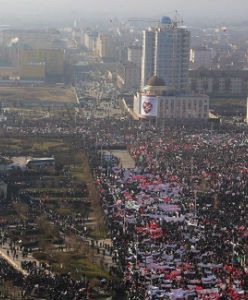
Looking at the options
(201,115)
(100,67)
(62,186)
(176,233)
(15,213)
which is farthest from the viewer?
(100,67)

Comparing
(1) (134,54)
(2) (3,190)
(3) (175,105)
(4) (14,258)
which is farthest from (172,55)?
(4) (14,258)

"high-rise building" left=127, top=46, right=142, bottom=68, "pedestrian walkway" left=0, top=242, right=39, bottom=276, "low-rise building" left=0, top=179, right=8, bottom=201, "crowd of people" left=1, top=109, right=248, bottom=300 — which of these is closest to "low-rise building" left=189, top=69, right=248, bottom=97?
"high-rise building" left=127, top=46, right=142, bottom=68

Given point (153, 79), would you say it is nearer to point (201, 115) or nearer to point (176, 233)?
point (201, 115)

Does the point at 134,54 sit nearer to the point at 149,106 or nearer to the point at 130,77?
the point at 130,77

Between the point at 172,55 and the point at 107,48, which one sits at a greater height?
the point at 172,55

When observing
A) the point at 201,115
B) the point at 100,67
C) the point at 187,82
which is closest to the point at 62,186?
the point at 201,115

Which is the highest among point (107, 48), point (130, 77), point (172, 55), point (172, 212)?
point (172, 55)
